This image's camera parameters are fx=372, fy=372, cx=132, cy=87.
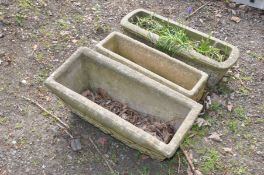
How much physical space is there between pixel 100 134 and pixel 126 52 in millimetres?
902

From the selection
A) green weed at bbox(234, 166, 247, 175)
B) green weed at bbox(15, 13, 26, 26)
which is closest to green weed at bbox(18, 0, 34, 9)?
green weed at bbox(15, 13, 26, 26)

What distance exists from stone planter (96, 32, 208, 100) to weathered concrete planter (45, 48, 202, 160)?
0.19 m

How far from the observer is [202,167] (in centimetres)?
342

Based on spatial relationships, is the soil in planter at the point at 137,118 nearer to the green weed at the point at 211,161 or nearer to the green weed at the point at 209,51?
the green weed at the point at 211,161

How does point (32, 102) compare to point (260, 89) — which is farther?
point (260, 89)

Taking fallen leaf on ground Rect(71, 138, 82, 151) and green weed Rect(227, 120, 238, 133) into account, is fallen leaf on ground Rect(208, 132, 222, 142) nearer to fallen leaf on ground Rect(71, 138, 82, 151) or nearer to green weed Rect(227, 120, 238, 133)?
green weed Rect(227, 120, 238, 133)

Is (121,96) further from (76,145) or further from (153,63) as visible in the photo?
(76,145)

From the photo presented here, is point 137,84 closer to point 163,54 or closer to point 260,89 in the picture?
point 163,54

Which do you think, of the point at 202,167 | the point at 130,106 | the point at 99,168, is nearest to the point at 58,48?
the point at 130,106

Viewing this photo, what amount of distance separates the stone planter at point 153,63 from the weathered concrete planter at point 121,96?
0.19 metres

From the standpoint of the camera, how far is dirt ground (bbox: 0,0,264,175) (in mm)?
3416

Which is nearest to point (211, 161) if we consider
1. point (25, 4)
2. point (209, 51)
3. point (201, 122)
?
point (201, 122)

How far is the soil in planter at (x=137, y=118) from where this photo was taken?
345cm

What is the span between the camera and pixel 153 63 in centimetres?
374
